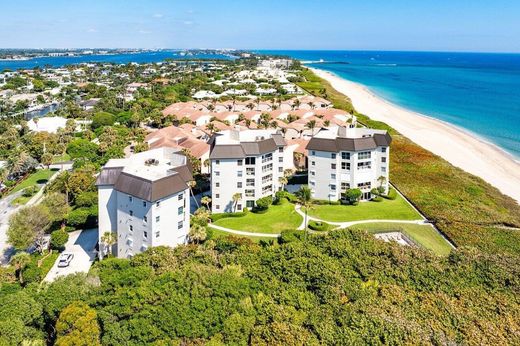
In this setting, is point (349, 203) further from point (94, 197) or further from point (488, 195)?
point (94, 197)

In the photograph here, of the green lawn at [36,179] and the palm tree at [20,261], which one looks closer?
the palm tree at [20,261]

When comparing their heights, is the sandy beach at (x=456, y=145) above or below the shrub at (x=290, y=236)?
above

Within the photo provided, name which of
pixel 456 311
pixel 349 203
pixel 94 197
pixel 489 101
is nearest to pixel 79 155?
pixel 94 197

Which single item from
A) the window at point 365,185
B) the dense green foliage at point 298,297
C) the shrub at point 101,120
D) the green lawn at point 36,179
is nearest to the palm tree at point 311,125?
the window at point 365,185

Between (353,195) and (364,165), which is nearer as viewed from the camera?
(353,195)

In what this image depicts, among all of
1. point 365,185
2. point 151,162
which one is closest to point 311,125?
point 365,185

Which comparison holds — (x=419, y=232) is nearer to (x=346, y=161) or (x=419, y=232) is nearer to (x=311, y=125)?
(x=346, y=161)

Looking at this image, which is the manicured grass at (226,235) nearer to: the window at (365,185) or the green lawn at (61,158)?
the window at (365,185)
